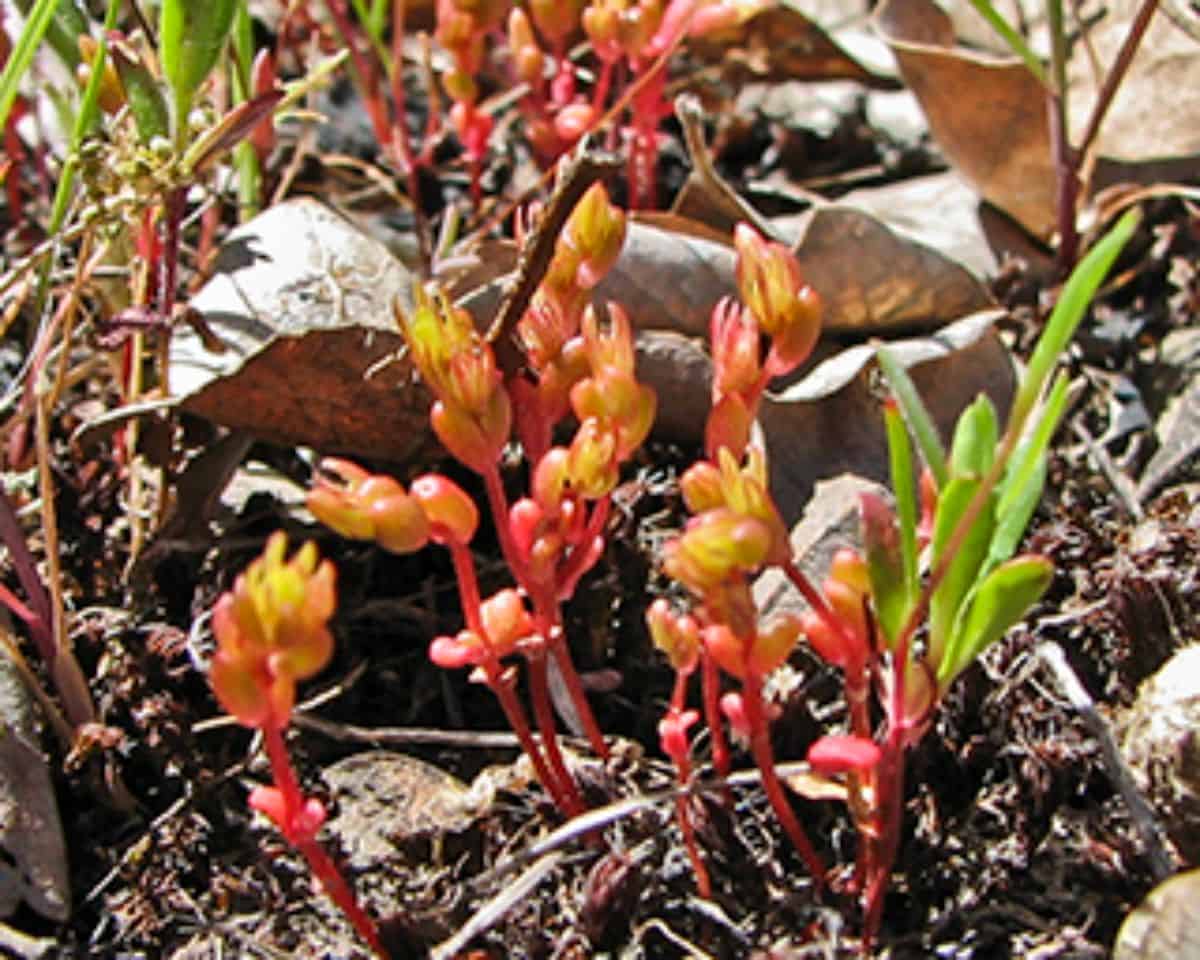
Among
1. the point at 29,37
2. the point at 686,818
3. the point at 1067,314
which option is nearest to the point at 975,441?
the point at 1067,314

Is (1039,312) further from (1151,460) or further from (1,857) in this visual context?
(1,857)

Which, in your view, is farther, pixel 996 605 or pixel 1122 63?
pixel 1122 63

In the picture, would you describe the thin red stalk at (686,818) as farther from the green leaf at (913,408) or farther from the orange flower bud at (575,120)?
the orange flower bud at (575,120)

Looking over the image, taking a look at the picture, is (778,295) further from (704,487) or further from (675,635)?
(675,635)

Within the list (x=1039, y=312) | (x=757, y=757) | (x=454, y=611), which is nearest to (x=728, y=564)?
(x=757, y=757)

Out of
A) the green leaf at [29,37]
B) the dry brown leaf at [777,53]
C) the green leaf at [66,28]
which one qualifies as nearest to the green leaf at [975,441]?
the green leaf at [29,37]
